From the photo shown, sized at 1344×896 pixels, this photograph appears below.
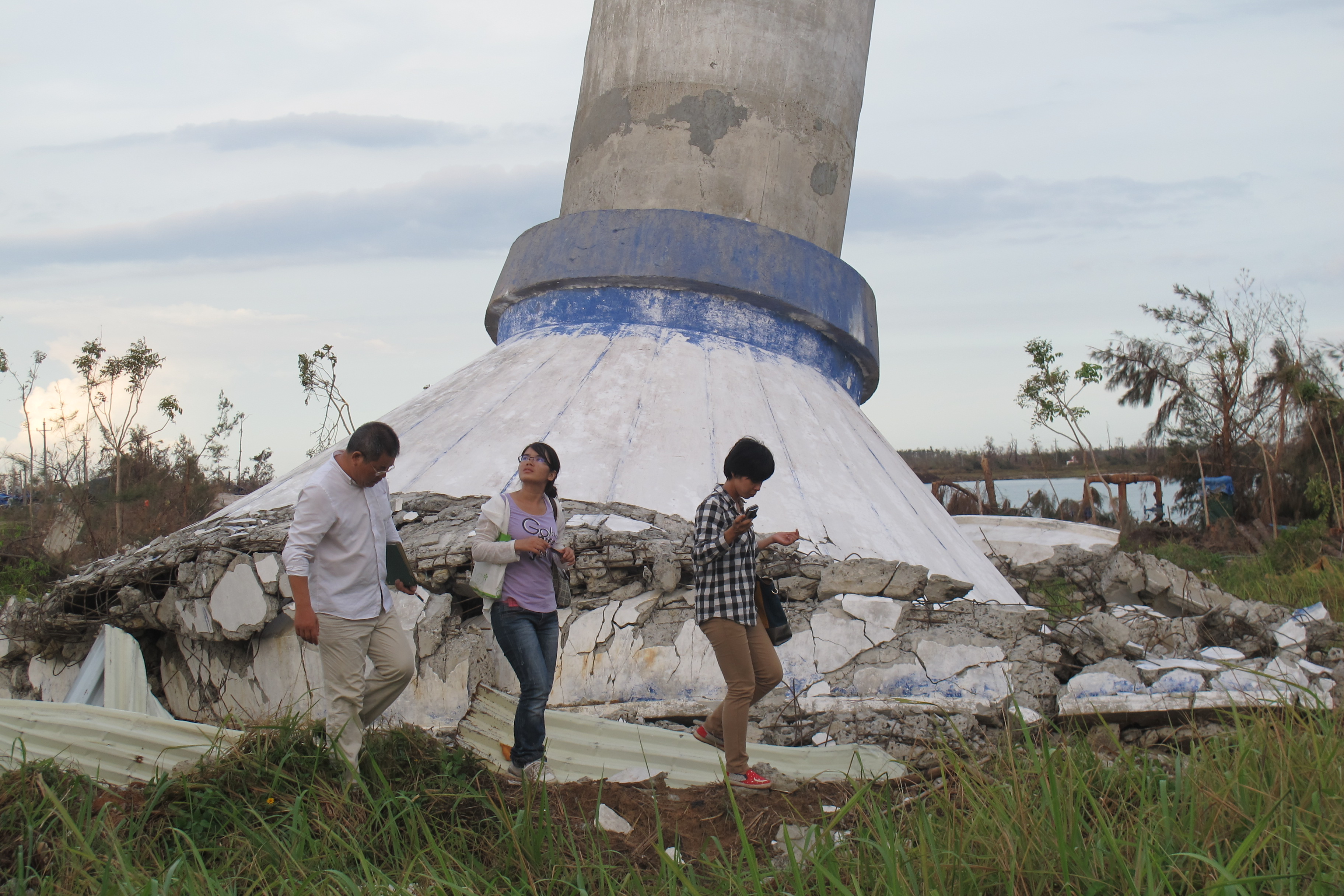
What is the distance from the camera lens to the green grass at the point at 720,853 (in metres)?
2.27

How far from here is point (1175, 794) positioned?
2584 millimetres

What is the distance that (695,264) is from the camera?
17.7 feet

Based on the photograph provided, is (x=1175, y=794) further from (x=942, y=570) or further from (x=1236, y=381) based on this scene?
(x=1236, y=381)

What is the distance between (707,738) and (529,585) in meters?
0.79

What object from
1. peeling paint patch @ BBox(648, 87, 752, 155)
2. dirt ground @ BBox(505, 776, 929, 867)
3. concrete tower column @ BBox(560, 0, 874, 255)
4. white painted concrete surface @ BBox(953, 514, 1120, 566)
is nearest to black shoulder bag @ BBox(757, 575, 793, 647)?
dirt ground @ BBox(505, 776, 929, 867)

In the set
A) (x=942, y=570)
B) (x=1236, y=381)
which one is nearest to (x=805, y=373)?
(x=942, y=570)

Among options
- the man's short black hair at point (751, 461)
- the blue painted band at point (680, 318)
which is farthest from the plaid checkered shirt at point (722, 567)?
the blue painted band at point (680, 318)

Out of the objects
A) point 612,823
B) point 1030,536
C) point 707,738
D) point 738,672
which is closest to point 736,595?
point 738,672

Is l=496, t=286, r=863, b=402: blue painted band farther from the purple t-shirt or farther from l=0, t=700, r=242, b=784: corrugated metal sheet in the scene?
l=0, t=700, r=242, b=784: corrugated metal sheet

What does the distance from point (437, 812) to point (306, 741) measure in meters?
0.53

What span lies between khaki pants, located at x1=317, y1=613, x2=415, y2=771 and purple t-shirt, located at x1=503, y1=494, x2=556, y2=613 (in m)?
0.40

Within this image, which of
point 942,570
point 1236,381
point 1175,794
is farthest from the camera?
point 1236,381

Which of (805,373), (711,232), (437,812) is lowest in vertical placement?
(437,812)

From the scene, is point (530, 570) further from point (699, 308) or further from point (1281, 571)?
point (1281, 571)
